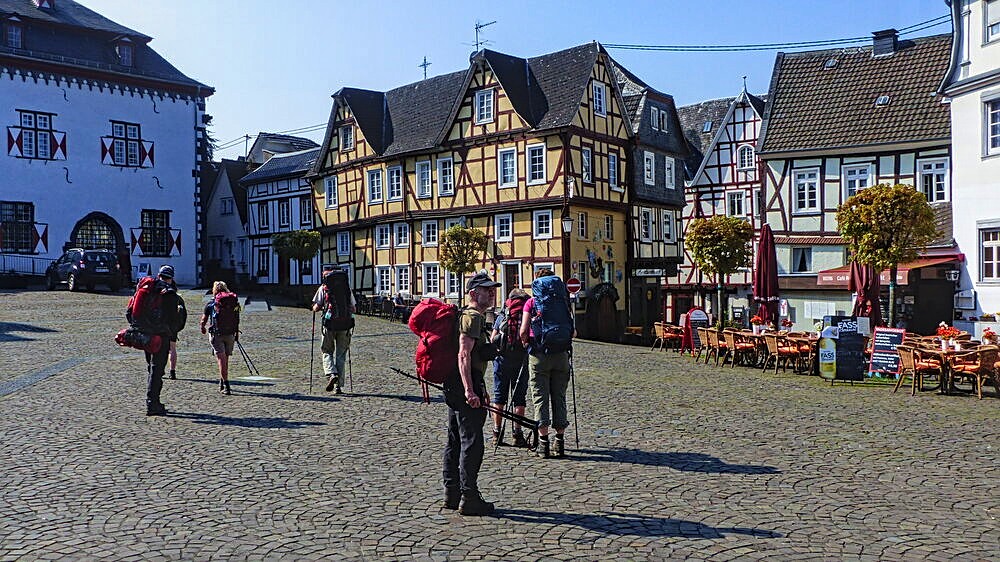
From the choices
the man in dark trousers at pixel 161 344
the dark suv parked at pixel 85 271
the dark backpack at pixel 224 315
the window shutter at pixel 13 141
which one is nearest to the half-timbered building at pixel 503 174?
the dark suv parked at pixel 85 271

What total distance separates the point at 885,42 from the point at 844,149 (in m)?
5.62

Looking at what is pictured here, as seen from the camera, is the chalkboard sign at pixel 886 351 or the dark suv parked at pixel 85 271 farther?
the dark suv parked at pixel 85 271

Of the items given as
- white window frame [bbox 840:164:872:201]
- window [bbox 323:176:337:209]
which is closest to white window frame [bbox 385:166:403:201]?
window [bbox 323:176:337:209]

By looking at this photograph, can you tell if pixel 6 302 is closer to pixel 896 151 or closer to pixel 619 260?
pixel 619 260

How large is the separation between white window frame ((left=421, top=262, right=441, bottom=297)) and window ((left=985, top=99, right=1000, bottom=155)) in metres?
20.9

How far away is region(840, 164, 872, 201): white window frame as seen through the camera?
33.7m

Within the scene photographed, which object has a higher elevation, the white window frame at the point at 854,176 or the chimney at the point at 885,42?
the chimney at the point at 885,42

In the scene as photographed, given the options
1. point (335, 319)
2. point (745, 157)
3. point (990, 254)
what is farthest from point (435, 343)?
point (745, 157)

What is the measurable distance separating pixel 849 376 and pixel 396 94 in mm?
30275

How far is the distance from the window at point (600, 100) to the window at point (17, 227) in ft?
87.3

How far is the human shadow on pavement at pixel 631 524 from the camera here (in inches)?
261

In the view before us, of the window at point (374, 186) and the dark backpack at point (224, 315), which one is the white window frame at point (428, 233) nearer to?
the window at point (374, 186)

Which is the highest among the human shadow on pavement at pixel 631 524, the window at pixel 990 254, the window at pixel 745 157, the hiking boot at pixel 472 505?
the window at pixel 745 157

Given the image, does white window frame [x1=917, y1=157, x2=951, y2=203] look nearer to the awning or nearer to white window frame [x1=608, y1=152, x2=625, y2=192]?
the awning
